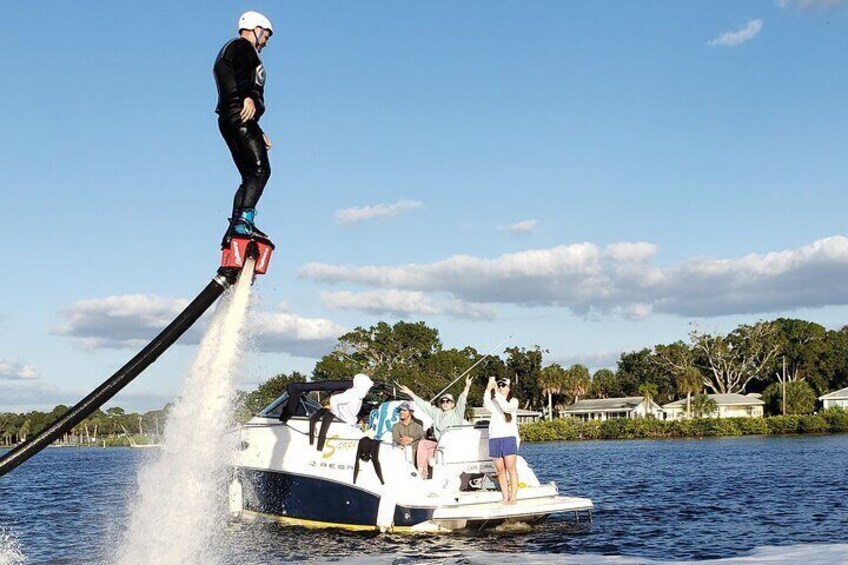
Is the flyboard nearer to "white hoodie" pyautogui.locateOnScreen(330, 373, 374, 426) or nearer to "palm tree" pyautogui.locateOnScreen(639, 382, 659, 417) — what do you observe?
"white hoodie" pyautogui.locateOnScreen(330, 373, 374, 426)

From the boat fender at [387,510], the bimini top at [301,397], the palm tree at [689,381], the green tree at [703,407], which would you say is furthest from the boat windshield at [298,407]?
the palm tree at [689,381]

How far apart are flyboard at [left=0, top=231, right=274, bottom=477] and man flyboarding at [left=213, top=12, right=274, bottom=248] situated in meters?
0.08

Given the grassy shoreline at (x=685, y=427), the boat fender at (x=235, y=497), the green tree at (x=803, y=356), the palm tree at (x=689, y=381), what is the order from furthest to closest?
the green tree at (x=803, y=356)
the palm tree at (x=689, y=381)
the grassy shoreline at (x=685, y=427)
the boat fender at (x=235, y=497)

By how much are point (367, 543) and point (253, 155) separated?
11.0 m

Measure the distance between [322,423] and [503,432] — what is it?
3216 millimetres

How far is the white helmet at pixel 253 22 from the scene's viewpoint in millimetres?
5895

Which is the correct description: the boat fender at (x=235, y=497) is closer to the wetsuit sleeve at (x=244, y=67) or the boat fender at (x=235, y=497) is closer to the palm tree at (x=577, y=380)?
the wetsuit sleeve at (x=244, y=67)

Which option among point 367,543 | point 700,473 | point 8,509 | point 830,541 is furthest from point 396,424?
point 700,473

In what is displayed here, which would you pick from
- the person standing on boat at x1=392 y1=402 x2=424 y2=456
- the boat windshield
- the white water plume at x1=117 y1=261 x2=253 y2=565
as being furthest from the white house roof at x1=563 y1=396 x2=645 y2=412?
the white water plume at x1=117 y1=261 x2=253 y2=565

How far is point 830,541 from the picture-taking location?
50.7 ft

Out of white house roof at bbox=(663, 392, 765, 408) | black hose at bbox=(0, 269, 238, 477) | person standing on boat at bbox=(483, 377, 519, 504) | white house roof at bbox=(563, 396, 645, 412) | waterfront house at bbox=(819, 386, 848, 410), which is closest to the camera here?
black hose at bbox=(0, 269, 238, 477)

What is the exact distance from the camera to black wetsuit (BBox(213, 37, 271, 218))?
19.0 feet

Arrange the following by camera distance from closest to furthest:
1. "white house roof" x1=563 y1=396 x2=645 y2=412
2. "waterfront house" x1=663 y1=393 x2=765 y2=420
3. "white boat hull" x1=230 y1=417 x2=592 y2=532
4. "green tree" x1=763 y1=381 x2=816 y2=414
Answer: "white boat hull" x1=230 y1=417 x2=592 y2=532 → "green tree" x1=763 y1=381 x2=816 y2=414 → "waterfront house" x1=663 y1=393 x2=765 y2=420 → "white house roof" x1=563 y1=396 x2=645 y2=412

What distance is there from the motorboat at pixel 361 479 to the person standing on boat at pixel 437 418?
6.1 inches
